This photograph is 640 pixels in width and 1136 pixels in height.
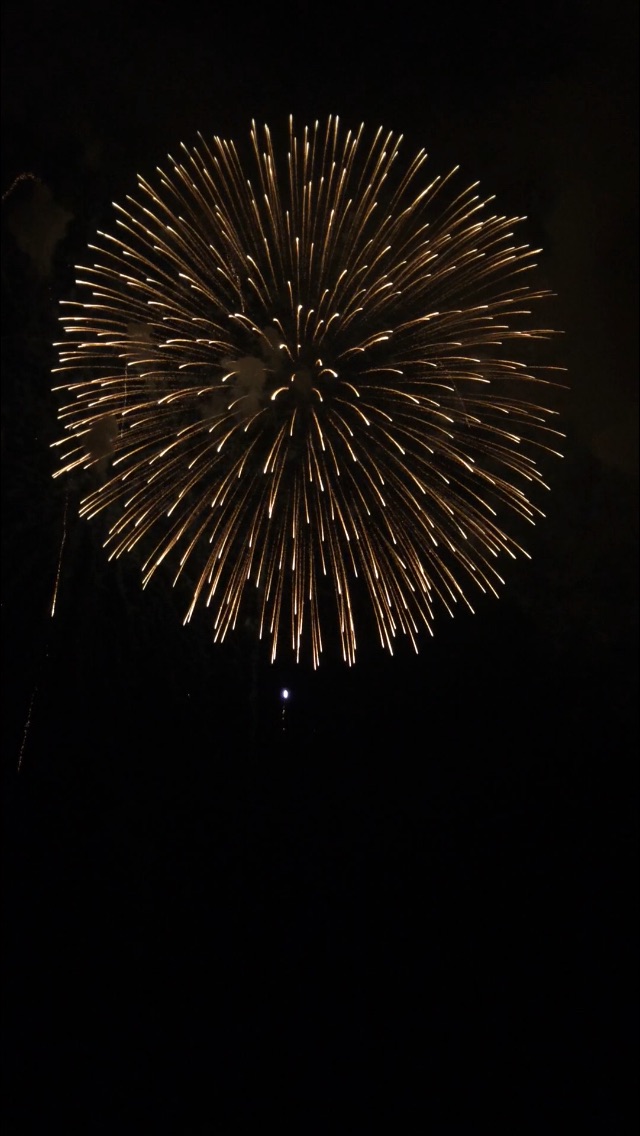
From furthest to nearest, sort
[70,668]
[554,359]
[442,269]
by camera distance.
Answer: [70,668]
[554,359]
[442,269]

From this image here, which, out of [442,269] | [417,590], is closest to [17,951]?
[417,590]

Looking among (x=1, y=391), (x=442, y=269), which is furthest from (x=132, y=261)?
(x=442, y=269)

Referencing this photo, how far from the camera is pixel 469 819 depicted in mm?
4703

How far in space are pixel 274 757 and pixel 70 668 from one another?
3.88 feet

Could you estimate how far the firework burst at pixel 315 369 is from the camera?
148 inches

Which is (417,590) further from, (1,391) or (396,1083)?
(396,1083)

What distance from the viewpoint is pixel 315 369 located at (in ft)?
12.7

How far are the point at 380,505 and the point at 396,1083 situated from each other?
3.14 metres

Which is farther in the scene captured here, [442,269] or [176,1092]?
[176,1092]

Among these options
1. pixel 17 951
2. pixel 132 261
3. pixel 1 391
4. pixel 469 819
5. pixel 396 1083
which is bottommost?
pixel 396 1083

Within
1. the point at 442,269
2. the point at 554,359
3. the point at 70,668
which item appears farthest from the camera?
the point at 70,668

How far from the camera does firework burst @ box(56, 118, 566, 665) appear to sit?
3.75 metres

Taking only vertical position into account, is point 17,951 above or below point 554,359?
below

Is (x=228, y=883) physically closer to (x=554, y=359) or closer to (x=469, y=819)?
(x=469, y=819)
